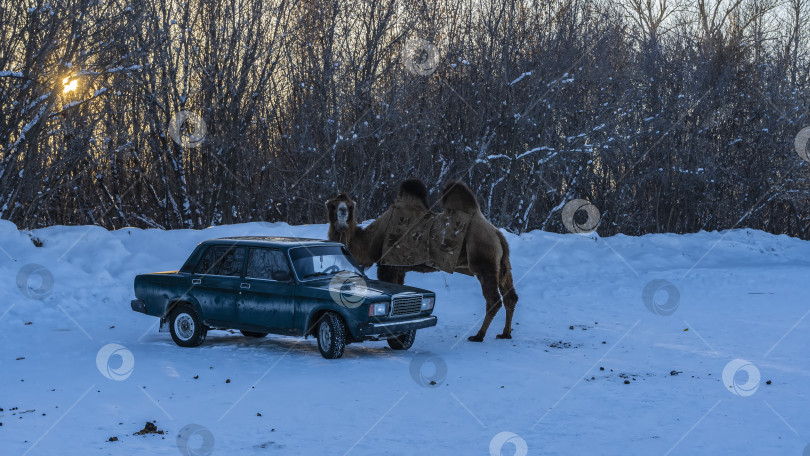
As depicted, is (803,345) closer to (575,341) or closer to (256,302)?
(575,341)

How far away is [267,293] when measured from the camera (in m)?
11.2

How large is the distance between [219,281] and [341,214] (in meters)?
2.26

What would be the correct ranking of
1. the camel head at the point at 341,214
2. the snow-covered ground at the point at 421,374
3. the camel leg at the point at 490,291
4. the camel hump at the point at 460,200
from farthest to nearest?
1. the camel hump at the point at 460,200
2. the camel head at the point at 341,214
3. the camel leg at the point at 490,291
4. the snow-covered ground at the point at 421,374

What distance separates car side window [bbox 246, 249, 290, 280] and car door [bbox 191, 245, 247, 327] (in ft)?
0.47

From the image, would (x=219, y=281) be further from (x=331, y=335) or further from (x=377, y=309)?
(x=377, y=309)

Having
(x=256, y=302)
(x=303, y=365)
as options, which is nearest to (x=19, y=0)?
(x=256, y=302)

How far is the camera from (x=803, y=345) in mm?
12336

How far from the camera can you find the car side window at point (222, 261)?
11.8 meters

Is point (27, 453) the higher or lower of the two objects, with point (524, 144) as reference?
lower

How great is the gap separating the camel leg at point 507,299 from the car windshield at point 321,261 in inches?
97.9

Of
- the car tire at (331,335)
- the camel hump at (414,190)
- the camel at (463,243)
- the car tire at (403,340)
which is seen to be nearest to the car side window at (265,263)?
the car tire at (331,335)

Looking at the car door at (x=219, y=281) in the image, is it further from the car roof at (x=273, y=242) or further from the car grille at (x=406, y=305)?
the car grille at (x=406, y=305)

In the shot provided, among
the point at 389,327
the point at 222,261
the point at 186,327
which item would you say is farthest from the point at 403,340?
the point at 186,327

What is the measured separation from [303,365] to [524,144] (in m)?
20.1
